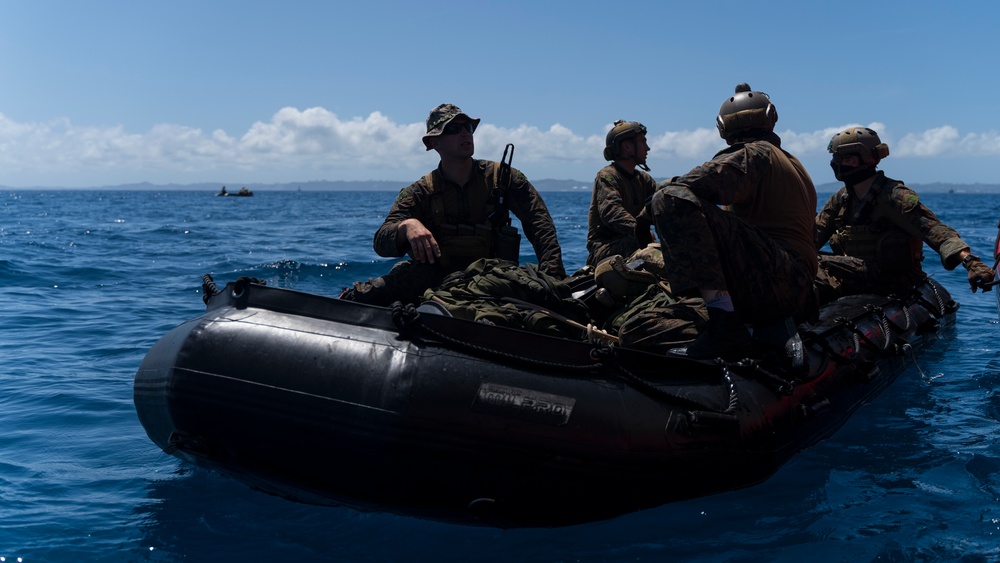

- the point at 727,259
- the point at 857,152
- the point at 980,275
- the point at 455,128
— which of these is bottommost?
the point at 980,275

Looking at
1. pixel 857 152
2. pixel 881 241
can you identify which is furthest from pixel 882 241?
pixel 857 152

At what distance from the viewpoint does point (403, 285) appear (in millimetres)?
5555

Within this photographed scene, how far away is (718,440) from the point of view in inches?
155

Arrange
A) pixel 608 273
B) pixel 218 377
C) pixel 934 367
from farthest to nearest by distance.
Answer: pixel 934 367, pixel 608 273, pixel 218 377

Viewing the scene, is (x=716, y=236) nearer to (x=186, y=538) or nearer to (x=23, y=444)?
(x=186, y=538)

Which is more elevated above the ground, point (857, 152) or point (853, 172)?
point (857, 152)

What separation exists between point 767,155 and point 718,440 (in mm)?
1520

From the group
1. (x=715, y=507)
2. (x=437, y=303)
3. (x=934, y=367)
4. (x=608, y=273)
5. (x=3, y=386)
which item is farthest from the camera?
(x=934, y=367)

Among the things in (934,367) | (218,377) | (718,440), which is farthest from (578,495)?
(934,367)

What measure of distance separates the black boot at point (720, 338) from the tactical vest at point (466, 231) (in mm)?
1693

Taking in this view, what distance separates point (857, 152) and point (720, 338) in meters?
3.48

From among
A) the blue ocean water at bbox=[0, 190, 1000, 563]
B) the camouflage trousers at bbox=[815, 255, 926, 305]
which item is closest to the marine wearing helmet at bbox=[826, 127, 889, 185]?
the camouflage trousers at bbox=[815, 255, 926, 305]

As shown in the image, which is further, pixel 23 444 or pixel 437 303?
pixel 23 444

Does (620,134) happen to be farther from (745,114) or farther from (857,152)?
(745,114)
